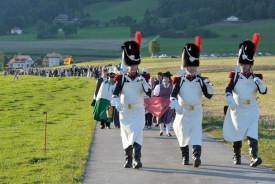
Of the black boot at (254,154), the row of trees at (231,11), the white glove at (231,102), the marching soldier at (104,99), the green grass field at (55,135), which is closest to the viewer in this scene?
the green grass field at (55,135)

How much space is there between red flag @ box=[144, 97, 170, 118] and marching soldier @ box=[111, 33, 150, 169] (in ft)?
17.2

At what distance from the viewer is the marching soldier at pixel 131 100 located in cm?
1322

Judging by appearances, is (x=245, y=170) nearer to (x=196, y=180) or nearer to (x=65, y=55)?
(x=196, y=180)

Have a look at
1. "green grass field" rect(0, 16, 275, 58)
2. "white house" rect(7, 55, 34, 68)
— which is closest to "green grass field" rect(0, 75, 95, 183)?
"green grass field" rect(0, 16, 275, 58)

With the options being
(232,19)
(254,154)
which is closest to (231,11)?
(232,19)

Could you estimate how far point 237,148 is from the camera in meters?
13.3

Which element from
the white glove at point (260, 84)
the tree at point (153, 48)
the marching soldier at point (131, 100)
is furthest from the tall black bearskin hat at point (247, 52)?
the tree at point (153, 48)

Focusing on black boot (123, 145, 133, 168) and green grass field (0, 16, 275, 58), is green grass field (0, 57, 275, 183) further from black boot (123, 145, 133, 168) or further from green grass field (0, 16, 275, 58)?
green grass field (0, 16, 275, 58)

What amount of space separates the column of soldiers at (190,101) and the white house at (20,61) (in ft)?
447

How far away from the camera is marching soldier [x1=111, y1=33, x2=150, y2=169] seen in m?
13.2

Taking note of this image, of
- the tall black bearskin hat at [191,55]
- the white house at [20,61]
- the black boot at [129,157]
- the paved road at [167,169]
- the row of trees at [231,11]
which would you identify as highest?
the row of trees at [231,11]

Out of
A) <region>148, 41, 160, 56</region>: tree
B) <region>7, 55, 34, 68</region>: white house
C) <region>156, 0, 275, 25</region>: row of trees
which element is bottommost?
<region>7, 55, 34, 68</region>: white house

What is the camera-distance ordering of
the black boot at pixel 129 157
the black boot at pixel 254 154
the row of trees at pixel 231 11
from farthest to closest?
1. the row of trees at pixel 231 11
2. the black boot at pixel 129 157
3. the black boot at pixel 254 154

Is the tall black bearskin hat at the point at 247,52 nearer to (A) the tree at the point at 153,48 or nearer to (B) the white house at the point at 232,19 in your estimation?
(A) the tree at the point at 153,48
